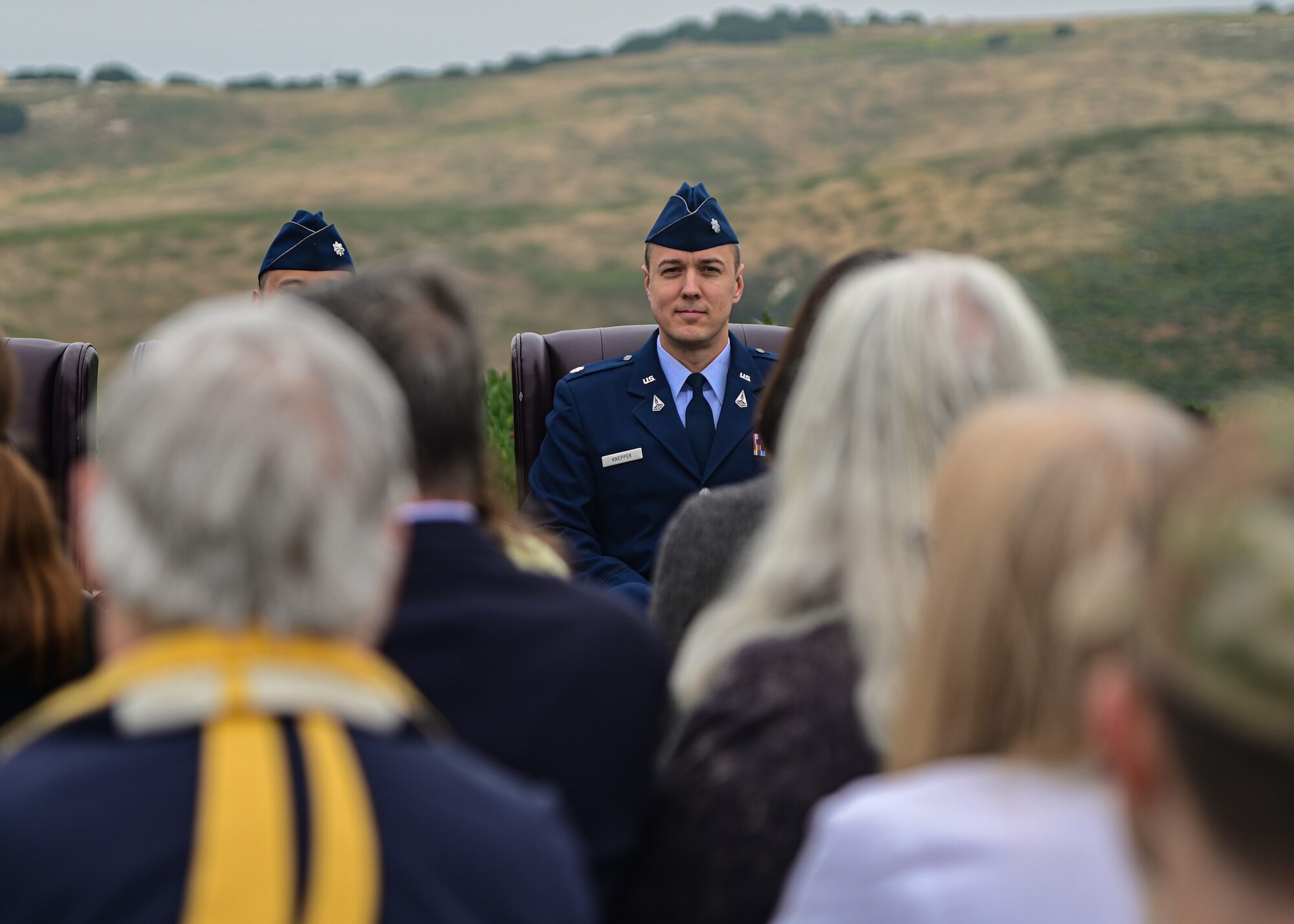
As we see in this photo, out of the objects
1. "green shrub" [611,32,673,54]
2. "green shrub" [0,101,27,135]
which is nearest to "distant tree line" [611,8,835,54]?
"green shrub" [611,32,673,54]

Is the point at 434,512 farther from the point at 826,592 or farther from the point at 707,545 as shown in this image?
the point at 707,545

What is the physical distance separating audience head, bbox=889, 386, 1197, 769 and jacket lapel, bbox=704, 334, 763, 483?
3.07 m

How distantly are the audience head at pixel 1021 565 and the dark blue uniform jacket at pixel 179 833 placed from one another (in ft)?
1.20

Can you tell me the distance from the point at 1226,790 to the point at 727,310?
3790 millimetres

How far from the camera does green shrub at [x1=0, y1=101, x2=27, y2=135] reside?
55.4 m

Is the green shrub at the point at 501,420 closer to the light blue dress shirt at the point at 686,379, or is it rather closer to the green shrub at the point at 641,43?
the light blue dress shirt at the point at 686,379

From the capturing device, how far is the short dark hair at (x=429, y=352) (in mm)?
1653

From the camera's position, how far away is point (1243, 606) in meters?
0.74

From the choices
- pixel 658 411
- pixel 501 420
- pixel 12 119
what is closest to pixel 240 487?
pixel 658 411

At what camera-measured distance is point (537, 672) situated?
60.7 inches

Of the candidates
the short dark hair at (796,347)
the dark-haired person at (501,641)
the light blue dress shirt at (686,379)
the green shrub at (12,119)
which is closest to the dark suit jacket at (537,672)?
the dark-haired person at (501,641)

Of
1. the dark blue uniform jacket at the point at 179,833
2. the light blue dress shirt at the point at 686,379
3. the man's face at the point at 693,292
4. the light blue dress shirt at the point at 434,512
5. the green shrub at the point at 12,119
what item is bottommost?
the green shrub at the point at 12,119

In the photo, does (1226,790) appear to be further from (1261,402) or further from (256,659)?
(256,659)

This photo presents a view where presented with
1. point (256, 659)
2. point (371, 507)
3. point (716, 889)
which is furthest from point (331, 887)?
point (716, 889)
